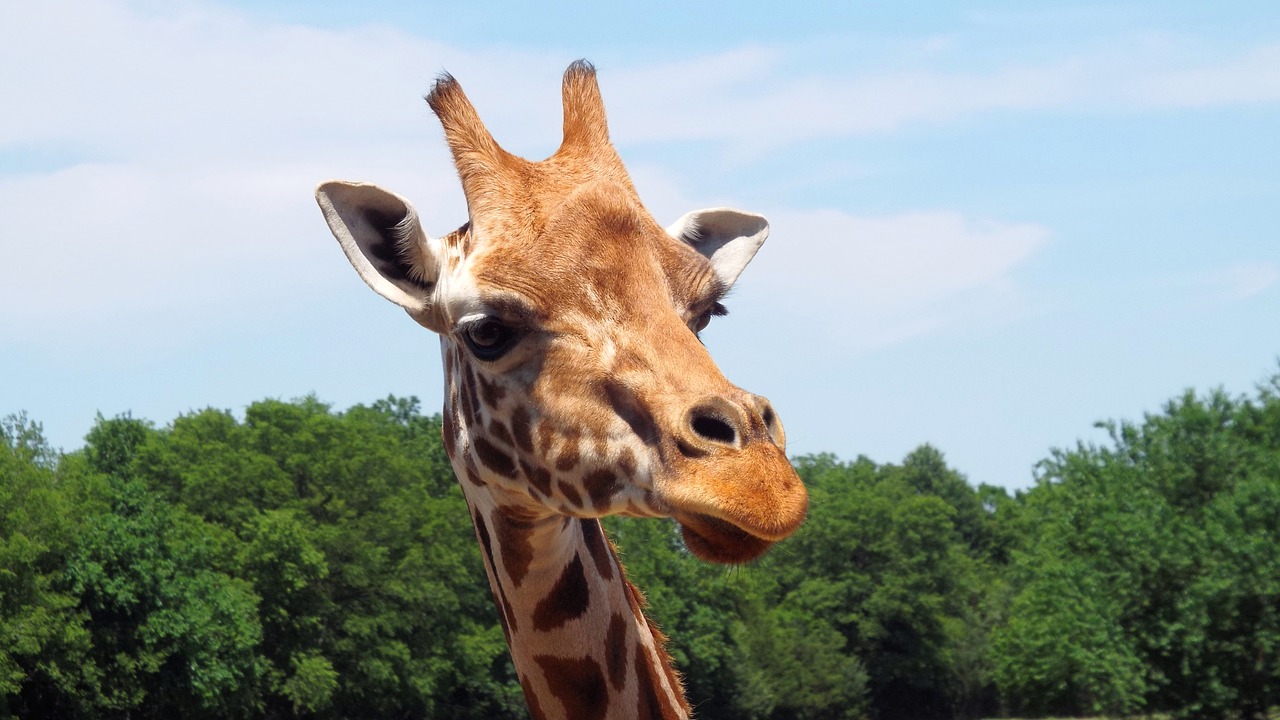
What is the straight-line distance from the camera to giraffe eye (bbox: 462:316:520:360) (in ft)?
16.7

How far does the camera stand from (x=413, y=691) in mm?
79312

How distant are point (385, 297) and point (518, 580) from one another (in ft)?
4.03

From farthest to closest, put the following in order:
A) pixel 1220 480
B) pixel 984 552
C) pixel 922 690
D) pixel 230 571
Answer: pixel 984 552 < pixel 922 690 < pixel 230 571 < pixel 1220 480

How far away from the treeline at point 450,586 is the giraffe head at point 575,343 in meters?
33.3

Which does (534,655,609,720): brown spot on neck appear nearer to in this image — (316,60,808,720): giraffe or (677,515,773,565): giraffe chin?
(316,60,808,720): giraffe

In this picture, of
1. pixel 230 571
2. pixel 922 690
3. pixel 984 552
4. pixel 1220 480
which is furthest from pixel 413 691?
pixel 984 552

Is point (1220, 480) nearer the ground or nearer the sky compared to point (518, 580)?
nearer the sky

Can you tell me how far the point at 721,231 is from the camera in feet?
20.6

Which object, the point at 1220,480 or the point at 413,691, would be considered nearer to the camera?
the point at 1220,480

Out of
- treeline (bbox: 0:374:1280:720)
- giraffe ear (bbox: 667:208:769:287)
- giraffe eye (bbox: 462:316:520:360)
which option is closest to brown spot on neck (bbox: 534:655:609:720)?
giraffe eye (bbox: 462:316:520:360)

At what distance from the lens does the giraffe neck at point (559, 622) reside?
5.48 meters

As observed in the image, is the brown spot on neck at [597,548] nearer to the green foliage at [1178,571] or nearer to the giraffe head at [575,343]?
the giraffe head at [575,343]

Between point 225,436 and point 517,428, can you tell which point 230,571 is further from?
point 517,428

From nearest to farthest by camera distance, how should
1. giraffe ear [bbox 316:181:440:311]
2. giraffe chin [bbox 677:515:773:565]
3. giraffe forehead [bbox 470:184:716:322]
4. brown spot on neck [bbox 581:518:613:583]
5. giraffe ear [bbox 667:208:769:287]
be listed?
giraffe chin [bbox 677:515:773:565] → giraffe forehead [bbox 470:184:716:322] → giraffe ear [bbox 316:181:440:311] → brown spot on neck [bbox 581:518:613:583] → giraffe ear [bbox 667:208:769:287]
